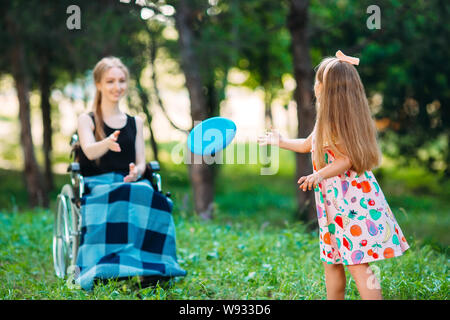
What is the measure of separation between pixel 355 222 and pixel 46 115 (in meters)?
10.8

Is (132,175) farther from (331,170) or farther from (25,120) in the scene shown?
(25,120)

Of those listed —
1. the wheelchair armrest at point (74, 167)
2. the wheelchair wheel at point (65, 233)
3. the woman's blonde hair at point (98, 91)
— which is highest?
the woman's blonde hair at point (98, 91)

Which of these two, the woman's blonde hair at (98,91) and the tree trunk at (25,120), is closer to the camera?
the woman's blonde hair at (98,91)

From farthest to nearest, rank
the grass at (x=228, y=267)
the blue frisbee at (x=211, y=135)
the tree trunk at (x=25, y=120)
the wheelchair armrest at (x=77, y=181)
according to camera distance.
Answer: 1. the tree trunk at (x=25, y=120)
2. the wheelchair armrest at (x=77, y=181)
3. the grass at (x=228, y=267)
4. the blue frisbee at (x=211, y=135)

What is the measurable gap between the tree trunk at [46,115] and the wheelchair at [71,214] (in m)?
7.63

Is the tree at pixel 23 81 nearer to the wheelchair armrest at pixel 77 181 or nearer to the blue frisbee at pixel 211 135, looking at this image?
the wheelchair armrest at pixel 77 181

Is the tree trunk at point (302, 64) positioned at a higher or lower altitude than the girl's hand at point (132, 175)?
higher

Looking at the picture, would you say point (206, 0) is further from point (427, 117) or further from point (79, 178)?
point (427, 117)

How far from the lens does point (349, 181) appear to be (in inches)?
103

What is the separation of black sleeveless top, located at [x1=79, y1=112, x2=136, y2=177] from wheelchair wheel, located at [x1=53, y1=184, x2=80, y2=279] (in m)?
0.19

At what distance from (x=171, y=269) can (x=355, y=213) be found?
1.29m

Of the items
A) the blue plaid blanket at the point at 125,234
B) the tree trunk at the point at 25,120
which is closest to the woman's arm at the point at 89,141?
the blue plaid blanket at the point at 125,234

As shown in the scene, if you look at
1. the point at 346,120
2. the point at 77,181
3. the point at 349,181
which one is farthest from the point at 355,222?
the point at 77,181

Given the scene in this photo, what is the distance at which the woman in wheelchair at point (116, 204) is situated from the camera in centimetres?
328
